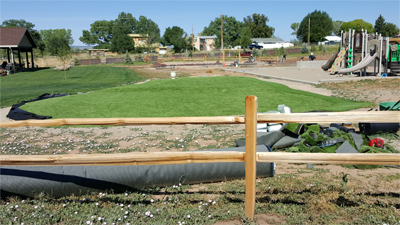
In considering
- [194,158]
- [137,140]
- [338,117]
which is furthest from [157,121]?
[137,140]

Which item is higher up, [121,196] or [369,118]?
[369,118]

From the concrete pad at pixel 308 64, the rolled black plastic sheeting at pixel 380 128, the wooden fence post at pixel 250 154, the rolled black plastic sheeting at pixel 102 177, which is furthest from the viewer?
the concrete pad at pixel 308 64

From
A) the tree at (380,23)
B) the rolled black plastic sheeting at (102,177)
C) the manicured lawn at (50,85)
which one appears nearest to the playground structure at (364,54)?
the manicured lawn at (50,85)

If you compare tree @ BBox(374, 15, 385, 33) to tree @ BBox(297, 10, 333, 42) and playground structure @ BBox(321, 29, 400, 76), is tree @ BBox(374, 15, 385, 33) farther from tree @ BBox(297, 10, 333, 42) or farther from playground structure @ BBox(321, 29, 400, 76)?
playground structure @ BBox(321, 29, 400, 76)

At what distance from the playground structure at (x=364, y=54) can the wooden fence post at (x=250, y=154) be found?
819 inches

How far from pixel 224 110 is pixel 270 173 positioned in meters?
6.17

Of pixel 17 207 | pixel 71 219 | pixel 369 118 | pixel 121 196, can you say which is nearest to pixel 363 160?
pixel 369 118

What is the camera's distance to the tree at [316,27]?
105m

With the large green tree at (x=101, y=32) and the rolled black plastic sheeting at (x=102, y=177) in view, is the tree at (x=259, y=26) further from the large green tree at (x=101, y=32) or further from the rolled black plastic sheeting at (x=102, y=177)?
the rolled black plastic sheeting at (x=102, y=177)

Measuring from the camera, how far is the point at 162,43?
140 metres

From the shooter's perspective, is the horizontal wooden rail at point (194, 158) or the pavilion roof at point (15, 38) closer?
the horizontal wooden rail at point (194, 158)

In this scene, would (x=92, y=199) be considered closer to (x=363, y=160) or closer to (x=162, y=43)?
(x=363, y=160)

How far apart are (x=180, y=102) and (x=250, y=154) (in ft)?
28.5

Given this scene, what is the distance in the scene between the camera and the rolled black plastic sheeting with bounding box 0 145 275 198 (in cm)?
400
